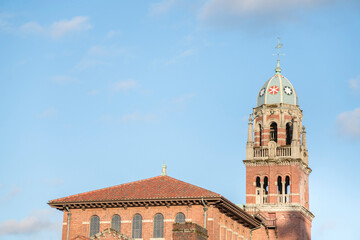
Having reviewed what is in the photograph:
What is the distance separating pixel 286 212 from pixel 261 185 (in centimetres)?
412

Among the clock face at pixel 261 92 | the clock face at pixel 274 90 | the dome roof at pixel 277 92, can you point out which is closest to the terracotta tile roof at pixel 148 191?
the dome roof at pixel 277 92

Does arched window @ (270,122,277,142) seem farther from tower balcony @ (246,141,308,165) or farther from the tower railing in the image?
the tower railing

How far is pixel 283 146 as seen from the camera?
87688 millimetres

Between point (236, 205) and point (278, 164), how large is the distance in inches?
1016

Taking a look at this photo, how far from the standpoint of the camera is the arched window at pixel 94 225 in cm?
6075

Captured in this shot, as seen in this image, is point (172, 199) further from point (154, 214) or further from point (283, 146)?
point (283, 146)

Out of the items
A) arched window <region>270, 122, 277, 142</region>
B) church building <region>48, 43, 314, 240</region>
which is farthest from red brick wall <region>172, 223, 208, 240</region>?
arched window <region>270, 122, 277, 142</region>

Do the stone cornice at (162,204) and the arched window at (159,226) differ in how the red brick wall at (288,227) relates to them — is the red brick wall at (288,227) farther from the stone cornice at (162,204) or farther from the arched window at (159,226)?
the arched window at (159,226)

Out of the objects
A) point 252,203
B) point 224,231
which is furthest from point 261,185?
point 224,231

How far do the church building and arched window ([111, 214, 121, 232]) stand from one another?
7 cm

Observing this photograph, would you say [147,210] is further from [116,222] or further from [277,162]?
[277,162]

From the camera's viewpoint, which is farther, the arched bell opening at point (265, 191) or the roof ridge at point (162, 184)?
the arched bell opening at point (265, 191)

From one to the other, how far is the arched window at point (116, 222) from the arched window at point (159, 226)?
284cm

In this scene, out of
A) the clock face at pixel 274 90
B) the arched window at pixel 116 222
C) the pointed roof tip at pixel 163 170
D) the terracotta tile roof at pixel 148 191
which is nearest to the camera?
the terracotta tile roof at pixel 148 191
